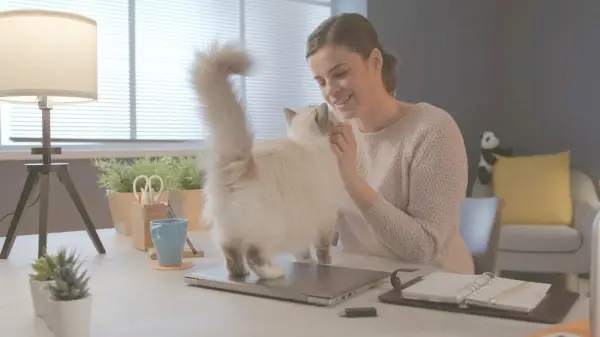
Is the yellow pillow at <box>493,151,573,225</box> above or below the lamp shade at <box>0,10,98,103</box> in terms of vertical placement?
below

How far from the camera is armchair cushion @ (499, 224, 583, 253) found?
3.25 metres

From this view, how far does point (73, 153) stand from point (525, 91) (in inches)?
117

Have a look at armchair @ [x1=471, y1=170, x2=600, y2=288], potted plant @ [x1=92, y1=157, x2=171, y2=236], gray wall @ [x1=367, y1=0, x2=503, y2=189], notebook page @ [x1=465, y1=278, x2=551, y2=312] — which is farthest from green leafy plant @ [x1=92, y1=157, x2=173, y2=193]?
gray wall @ [x1=367, y1=0, x2=503, y2=189]

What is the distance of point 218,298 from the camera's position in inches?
33.1

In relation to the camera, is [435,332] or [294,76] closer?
[435,332]

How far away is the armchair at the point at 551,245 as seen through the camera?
3236 mm

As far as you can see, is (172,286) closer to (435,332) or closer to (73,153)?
(435,332)

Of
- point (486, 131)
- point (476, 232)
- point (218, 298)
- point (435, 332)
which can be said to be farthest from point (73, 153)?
point (486, 131)

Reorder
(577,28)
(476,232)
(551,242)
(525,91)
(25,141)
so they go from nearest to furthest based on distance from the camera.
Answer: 1. (476,232)
2. (25,141)
3. (551,242)
4. (577,28)
5. (525,91)

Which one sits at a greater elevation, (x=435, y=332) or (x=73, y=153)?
(x=73, y=153)

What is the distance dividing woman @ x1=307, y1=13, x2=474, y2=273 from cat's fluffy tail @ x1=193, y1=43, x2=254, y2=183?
1.49ft

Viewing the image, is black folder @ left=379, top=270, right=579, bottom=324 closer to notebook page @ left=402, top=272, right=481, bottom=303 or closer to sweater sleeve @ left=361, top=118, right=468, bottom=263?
notebook page @ left=402, top=272, right=481, bottom=303

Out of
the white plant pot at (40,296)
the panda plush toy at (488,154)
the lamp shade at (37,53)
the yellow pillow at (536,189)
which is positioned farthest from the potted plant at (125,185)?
the panda plush toy at (488,154)

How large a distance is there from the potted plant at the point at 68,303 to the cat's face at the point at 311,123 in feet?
1.31
